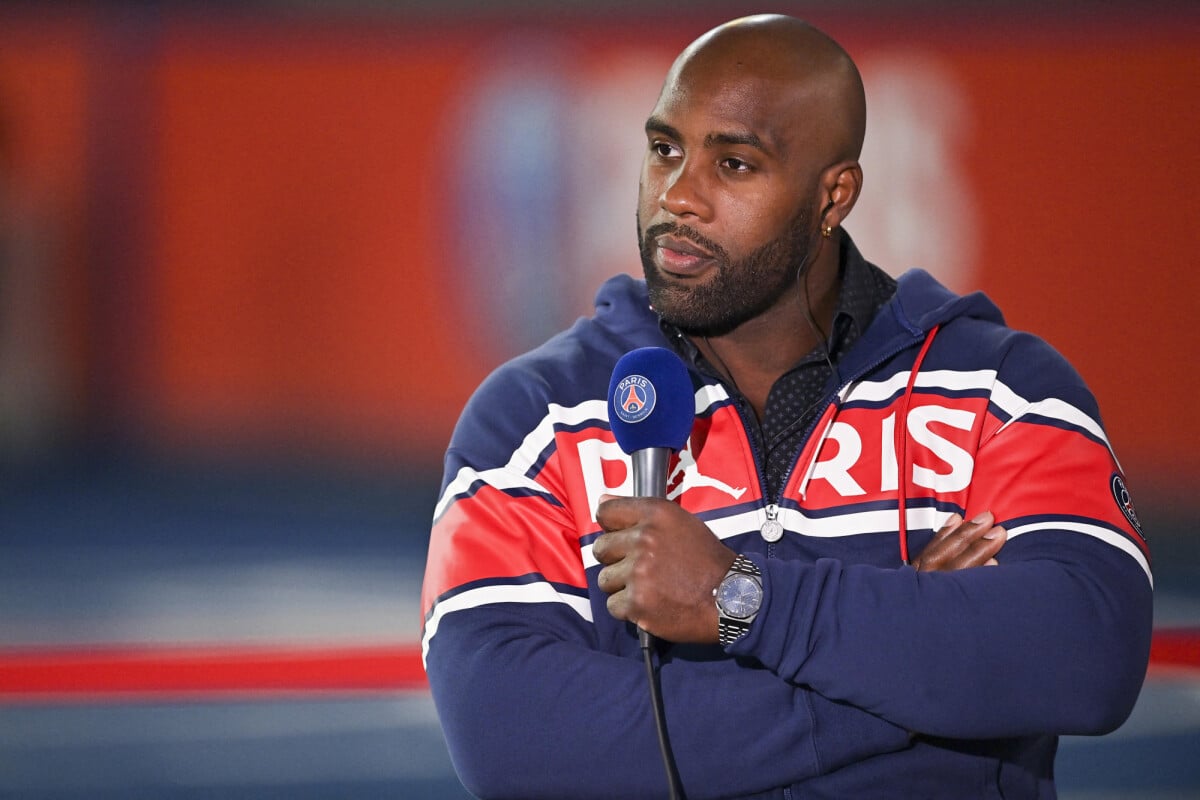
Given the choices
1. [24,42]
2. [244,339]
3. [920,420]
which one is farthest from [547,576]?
[24,42]

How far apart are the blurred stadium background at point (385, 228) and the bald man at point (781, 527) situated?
8.45 ft

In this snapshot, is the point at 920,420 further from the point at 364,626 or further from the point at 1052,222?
the point at 1052,222

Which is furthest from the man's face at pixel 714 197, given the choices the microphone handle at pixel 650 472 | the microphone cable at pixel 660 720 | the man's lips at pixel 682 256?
the microphone cable at pixel 660 720

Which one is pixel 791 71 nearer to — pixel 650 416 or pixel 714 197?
pixel 714 197

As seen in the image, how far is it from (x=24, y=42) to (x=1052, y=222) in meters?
4.45

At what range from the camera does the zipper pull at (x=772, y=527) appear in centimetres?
158

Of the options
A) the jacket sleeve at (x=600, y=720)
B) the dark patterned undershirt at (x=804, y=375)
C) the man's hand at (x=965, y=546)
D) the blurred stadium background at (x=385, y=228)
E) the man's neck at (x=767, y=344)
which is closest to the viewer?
the jacket sleeve at (x=600, y=720)

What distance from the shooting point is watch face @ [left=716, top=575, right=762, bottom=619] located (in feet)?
4.47

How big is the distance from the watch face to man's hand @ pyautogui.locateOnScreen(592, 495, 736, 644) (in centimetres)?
1

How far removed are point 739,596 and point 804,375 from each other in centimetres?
49

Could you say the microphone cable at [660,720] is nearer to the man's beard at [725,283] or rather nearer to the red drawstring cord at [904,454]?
the red drawstring cord at [904,454]

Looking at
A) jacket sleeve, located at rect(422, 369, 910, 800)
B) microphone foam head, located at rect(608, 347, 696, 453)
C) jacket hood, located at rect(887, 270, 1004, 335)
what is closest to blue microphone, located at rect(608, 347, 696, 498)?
microphone foam head, located at rect(608, 347, 696, 453)

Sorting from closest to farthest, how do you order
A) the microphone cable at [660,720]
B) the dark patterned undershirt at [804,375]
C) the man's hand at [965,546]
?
1. the microphone cable at [660,720]
2. the man's hand at [965,546]
3. the dark patterned undershirt at [804,375]

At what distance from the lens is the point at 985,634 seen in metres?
1.38
